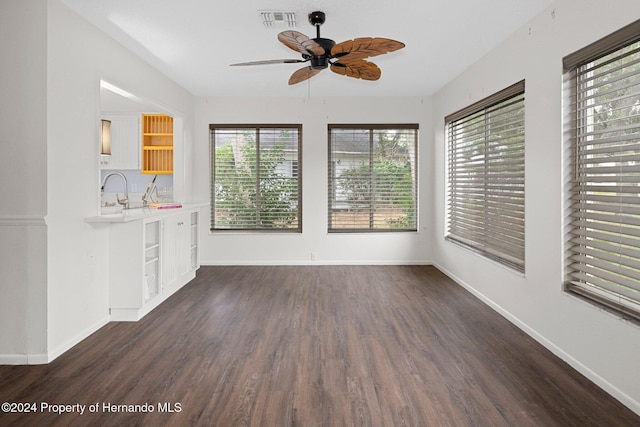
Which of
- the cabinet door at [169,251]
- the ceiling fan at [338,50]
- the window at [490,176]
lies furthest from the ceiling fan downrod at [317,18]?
the cabinet door at [169,251]

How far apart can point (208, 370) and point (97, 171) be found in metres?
2.10

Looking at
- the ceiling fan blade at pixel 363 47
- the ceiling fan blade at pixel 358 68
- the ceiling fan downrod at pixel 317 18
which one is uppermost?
the ceiling fan downrod at pixel 317 18

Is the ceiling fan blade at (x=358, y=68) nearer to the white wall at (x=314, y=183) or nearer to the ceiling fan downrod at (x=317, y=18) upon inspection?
the ceiling fan downrod at (x=317, y=18)

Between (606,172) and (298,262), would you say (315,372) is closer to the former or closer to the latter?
(606,172)

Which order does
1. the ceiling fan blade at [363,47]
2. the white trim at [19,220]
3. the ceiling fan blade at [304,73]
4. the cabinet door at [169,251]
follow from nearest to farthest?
1. the ceiling fan blade at [363,47]
2. the white trim at [19,220]
3. the ceiling fan blade at [304,73]
4. the cabinet door at [169,251]

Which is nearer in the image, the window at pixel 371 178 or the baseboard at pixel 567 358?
the baseboard at pixel 567 358

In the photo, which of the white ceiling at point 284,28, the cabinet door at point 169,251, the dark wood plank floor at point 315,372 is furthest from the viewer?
the cabinet door at point 169,251

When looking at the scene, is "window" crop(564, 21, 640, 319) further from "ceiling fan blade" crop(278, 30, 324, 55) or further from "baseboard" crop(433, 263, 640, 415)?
"ceiling fan blade" crop(278, 30, 324, 55)

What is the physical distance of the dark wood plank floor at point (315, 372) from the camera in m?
2.09

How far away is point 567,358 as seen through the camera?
273 centimetres

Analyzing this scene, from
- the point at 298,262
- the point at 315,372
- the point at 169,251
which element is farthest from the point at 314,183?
the point at 315,372

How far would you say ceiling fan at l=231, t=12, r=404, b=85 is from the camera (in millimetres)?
2576

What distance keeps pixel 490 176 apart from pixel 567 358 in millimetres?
2056

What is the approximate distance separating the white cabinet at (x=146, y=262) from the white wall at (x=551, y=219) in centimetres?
357
